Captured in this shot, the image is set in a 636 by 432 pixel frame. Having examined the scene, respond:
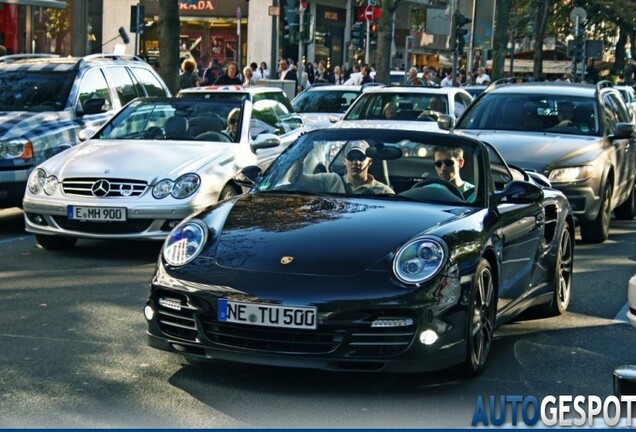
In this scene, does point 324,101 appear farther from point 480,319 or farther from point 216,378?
point 216,378

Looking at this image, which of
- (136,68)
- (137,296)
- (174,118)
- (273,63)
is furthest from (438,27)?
(137,296)

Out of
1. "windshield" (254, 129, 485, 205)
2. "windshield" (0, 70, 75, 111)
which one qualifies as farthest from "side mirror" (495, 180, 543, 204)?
"windshield" (0, 70, 75, 111)

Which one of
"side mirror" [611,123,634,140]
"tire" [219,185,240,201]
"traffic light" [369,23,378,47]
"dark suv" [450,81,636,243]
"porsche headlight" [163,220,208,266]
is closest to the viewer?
"porsche headlight" [163,220,208,266]

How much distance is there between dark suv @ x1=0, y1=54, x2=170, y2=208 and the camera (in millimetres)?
13094

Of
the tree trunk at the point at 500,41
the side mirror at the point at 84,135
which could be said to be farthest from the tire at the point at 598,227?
the tree trunk at the point at 500,41

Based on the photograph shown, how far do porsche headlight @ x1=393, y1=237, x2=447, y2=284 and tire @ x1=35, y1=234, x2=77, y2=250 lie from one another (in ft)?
18.6

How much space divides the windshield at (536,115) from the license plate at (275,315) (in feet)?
28.2

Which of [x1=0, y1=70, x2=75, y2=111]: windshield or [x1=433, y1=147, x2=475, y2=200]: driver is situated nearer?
[x1=433, y1=147, x2=475, y2=200]: driver

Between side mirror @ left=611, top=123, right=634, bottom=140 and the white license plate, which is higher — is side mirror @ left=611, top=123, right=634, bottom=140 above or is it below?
above

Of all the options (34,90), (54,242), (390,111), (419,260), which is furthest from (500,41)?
(419,260)

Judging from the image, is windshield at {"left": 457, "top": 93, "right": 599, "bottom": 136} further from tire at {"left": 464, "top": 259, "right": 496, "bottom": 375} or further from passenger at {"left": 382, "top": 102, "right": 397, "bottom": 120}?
tire at {"left": 464, "top": 259, "right": 496, "bottom": 375}

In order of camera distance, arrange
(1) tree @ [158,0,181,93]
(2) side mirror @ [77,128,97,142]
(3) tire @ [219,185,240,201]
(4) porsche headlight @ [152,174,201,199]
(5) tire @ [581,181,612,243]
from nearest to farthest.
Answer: (4) porsche headlight @ [152,174,201,199] → (3) tire @ [219,185,240,201] → (2) side mirror @ [77,128,97,142] → (5) tire @ [581,181,612,243] → (1) tree @ [158,0,181,93]

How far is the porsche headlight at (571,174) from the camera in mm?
13031

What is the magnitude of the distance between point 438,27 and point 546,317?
119ft
